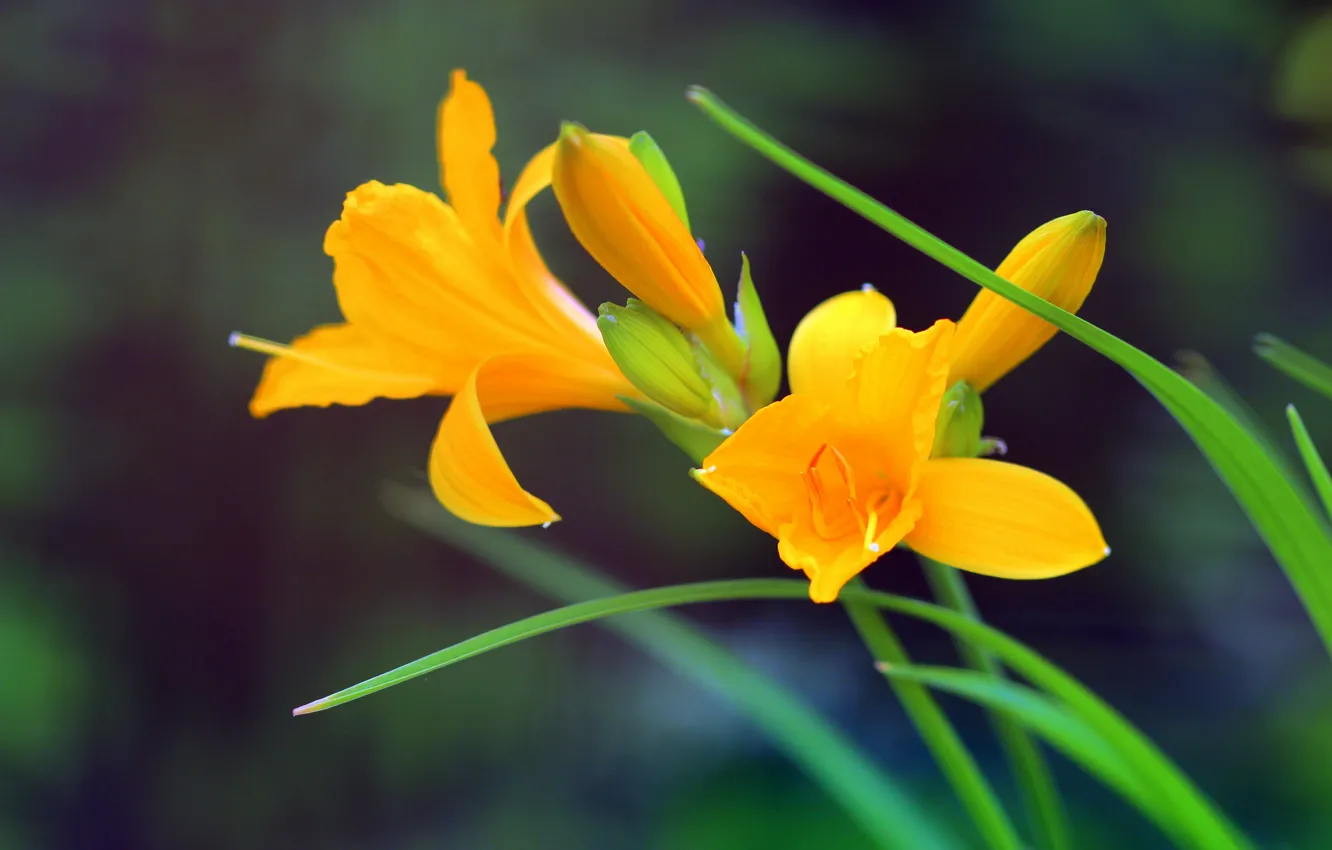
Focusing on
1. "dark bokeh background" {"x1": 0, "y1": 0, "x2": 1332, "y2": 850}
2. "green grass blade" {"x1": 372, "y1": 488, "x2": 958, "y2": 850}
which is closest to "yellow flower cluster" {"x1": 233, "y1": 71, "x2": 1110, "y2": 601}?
"green grass blade" {"x1": 372, "y1": 488, "x2": 958, "y2": 850}

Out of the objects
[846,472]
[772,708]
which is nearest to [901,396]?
[846,472]

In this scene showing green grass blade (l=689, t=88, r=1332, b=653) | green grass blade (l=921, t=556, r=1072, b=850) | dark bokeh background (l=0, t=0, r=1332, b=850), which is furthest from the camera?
dark bokeh background (l=0, t=0, r=1332, b=850)

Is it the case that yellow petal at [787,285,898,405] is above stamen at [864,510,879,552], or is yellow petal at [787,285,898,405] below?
above

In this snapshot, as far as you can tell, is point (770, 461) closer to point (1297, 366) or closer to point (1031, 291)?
point (1031, 291)

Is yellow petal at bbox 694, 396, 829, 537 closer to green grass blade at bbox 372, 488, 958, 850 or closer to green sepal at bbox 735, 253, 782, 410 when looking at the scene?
green sepal at bbox 735, 253, 782, 410

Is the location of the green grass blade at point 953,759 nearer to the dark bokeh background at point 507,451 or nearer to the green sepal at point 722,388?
the green sepal at point 722,388

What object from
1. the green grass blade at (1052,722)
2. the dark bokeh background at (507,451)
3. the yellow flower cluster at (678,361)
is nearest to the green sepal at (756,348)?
the yellow flower cluster at (678,361)

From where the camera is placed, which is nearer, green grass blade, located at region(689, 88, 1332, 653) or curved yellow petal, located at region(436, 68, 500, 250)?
green grass blade, located at region(689, 88, 1332, 653)

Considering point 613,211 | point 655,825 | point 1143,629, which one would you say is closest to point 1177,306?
point 1143,629
